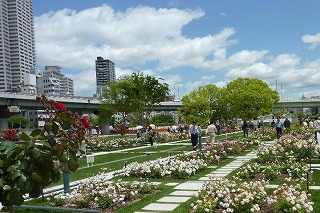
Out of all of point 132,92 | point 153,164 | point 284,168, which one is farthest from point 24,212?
point 132,92

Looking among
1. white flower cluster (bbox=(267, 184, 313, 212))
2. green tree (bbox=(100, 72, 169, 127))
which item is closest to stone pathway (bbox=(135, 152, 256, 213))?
white flower cluster (bbox=(267, 184, 313, 212))

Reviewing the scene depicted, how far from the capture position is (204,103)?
208 ft

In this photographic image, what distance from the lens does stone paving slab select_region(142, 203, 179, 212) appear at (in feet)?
26.3

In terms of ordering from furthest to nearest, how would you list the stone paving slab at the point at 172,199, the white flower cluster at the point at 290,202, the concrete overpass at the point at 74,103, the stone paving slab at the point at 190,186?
the concrete overpass at the point at 74,103 < the stone paving slab at the point at 190,186 < the stone paving slab at the point at 172,199 < the white flower cluster at the point at 290,202

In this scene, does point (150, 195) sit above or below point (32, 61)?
below

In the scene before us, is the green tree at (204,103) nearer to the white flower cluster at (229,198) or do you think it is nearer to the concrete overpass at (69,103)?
the concrete overpass at (69,103)

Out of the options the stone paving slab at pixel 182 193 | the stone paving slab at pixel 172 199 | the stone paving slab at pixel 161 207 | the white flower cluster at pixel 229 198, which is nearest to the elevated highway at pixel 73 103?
the stone paving slab at pixel 182 193

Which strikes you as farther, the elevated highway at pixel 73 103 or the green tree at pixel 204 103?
the green tree at pixel 204 103

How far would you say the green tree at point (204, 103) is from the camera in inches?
2488

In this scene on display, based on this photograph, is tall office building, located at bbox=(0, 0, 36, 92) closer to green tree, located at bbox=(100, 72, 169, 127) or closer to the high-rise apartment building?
the high-rise apartment building

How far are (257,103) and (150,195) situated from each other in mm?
63103

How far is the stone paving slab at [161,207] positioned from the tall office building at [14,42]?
112 metres

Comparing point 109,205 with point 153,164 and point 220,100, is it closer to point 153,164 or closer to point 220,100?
point 153,164

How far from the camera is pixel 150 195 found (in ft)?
31.1
